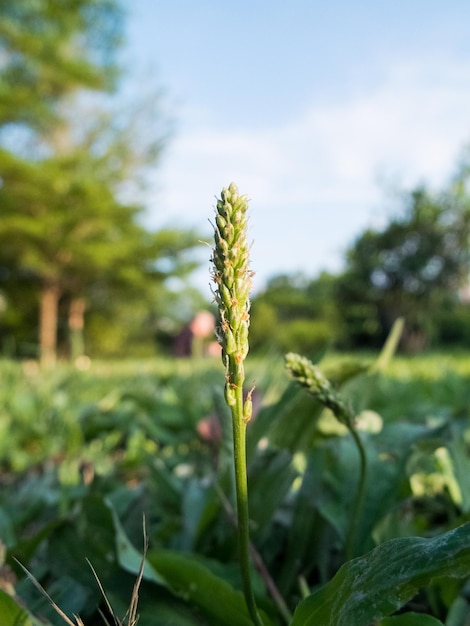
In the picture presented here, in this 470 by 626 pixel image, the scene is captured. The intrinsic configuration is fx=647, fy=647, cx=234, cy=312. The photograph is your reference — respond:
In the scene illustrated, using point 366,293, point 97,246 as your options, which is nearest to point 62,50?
point 97,246

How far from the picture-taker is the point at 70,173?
47.6 ft

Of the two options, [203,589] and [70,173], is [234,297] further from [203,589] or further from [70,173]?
[70,173]

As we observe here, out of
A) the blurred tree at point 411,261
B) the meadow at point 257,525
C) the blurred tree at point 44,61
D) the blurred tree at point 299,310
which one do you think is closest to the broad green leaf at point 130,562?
the meadow at point 257,525

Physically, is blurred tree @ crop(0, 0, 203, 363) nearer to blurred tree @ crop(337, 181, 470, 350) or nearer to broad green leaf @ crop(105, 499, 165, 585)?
blurred tree @ crop(337, 181, 470, 350)

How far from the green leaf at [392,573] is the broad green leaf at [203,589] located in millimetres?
88

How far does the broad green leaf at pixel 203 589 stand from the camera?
0.36 m

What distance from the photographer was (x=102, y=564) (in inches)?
18.2

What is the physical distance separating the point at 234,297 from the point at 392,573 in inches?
5.0

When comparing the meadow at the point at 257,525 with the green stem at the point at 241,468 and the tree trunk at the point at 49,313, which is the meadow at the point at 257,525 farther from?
the tree trunk at the point at 49,313

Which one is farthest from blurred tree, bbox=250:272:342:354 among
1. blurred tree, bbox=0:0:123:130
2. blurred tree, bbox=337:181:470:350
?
blurred tree, bbox=0:0:123:130

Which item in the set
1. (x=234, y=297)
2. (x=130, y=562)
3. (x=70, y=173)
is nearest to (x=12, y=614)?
(x=130, y=562)

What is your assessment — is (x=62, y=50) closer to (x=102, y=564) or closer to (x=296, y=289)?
(x=296, y=289)

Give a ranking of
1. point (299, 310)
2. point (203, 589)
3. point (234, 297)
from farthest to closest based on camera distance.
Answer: point (299, 310)
point (203, 589)
point (234, 297)

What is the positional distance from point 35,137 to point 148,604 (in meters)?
17.4
